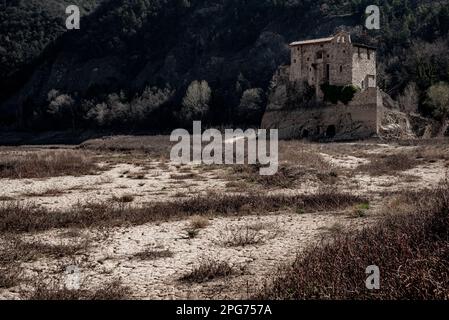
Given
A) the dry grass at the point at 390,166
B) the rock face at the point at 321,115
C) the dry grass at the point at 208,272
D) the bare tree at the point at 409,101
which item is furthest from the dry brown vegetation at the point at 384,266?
the bare tree at the point at 409,101

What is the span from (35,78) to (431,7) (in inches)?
3788

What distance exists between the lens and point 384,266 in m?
6.84

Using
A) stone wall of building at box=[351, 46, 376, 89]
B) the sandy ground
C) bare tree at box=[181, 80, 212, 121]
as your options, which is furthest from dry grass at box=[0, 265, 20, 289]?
bare tree at box=[181, 80, 212, 121]

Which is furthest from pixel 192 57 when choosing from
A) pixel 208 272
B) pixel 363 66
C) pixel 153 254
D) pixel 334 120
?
pixel 208 272

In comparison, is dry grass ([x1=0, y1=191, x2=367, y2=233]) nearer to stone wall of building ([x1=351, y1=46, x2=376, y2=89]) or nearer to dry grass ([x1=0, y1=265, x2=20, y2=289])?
dry grass ([x1=0, y1=265, x2=20, y2=289])

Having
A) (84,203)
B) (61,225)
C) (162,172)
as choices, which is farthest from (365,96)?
(61,225)

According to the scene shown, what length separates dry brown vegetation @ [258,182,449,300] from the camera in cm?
587

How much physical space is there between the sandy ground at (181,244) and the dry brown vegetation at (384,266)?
0.89 m

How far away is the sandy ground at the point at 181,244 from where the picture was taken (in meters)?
8.06

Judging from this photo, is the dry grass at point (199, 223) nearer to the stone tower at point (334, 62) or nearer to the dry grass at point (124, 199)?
the dry grass at point (124, 199)

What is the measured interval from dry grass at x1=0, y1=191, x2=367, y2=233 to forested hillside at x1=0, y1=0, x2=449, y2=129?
1789 inches

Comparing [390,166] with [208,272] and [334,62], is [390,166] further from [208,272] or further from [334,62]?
[334,62]

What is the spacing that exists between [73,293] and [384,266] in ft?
15.3

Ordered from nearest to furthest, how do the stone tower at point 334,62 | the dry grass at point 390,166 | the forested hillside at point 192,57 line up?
1. the dry grass at point 390,166
2. the stone tower at point 334,62
3. the forested hillside at point 192,57
